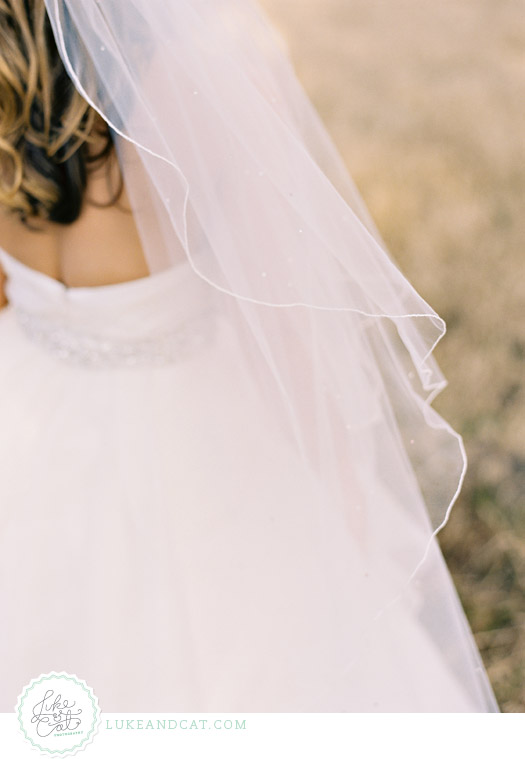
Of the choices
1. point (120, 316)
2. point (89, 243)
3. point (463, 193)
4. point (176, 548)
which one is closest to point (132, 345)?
point (120, 316)

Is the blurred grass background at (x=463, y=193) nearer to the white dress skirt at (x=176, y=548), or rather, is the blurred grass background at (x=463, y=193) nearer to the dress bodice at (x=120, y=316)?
the white dress skirt at (x=176, y=548)

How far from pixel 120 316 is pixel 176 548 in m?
0.32

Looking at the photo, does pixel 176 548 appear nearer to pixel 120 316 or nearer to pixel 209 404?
pixel 209 404

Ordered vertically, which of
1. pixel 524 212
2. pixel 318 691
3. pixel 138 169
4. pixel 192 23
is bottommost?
pixel 524 212

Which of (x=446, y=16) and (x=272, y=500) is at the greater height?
(x=272, y=500)

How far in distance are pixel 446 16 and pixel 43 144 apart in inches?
140

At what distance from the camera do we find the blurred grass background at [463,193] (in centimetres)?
173

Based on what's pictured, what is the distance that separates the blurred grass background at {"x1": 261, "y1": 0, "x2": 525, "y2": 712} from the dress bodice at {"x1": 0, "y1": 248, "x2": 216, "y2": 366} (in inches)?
35.8

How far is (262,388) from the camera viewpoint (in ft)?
3.59

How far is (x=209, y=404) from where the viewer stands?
1.14 meters

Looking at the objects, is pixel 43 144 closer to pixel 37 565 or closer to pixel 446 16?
pixel 37 565
